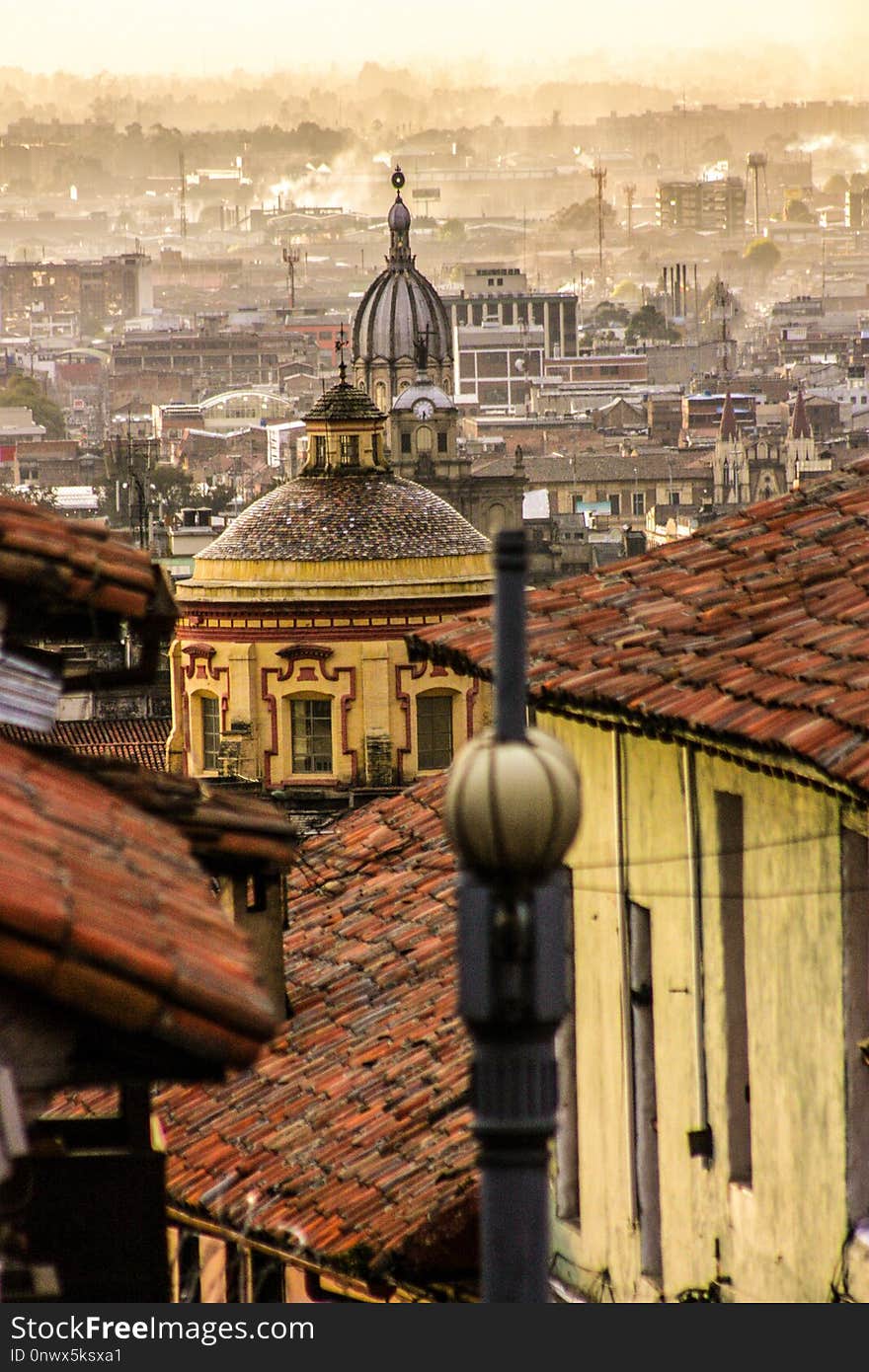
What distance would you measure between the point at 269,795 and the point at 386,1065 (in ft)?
52.9

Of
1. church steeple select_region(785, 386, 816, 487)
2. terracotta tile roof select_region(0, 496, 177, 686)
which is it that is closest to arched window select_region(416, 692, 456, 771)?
terracotta tile roof select_region(0, 496, 177, 686)

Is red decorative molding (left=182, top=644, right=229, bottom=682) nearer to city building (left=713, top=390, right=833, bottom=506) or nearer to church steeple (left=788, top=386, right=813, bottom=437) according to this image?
city building (left=713, top=390, right=833, bottom=506)

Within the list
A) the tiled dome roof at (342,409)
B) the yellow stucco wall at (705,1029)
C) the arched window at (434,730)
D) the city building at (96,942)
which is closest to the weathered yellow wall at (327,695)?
the arched window at (434,730)

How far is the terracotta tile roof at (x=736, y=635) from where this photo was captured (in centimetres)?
848

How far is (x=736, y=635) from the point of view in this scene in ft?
31.9

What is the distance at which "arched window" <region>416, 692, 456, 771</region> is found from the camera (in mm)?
33031

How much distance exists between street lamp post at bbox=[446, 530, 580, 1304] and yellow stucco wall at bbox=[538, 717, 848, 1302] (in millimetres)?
3702

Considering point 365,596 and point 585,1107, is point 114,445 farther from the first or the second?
point 585,1107

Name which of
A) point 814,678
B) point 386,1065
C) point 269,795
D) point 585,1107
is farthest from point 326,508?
point 814,678

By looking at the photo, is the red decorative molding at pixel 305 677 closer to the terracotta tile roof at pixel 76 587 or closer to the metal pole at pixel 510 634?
the terracotta tile roof at pixel 76 587

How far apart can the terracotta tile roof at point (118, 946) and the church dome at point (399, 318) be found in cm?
14929

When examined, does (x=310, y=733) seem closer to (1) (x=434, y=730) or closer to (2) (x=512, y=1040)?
(1) (x=434, y=730)

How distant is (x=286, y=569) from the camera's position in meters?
33.0

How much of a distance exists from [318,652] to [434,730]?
147cm
